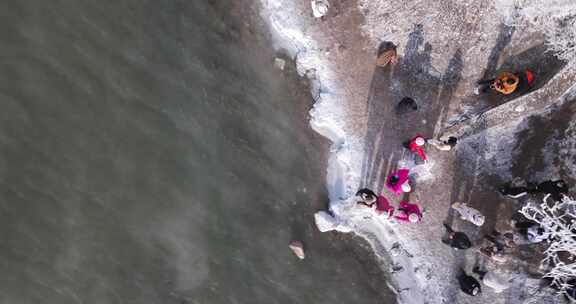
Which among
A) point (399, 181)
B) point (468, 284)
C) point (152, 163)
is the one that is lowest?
point (468, 284)

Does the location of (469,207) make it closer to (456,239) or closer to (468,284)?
(456,239)

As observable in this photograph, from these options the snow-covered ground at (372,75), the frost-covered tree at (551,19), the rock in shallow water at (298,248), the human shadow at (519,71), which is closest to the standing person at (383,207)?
the snow-covered ground at (372,75)

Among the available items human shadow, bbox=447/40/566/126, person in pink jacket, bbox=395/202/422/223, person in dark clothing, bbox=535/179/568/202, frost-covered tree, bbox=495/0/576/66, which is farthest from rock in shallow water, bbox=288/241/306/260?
frost-covered tree, bbox=495/0/576/66

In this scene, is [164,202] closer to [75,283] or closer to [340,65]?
[75,283]

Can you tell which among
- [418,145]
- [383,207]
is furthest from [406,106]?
[383,207]

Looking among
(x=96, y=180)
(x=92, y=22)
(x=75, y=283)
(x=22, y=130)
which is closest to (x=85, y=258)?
(x=75, y=283)

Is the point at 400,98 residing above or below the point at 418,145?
above
